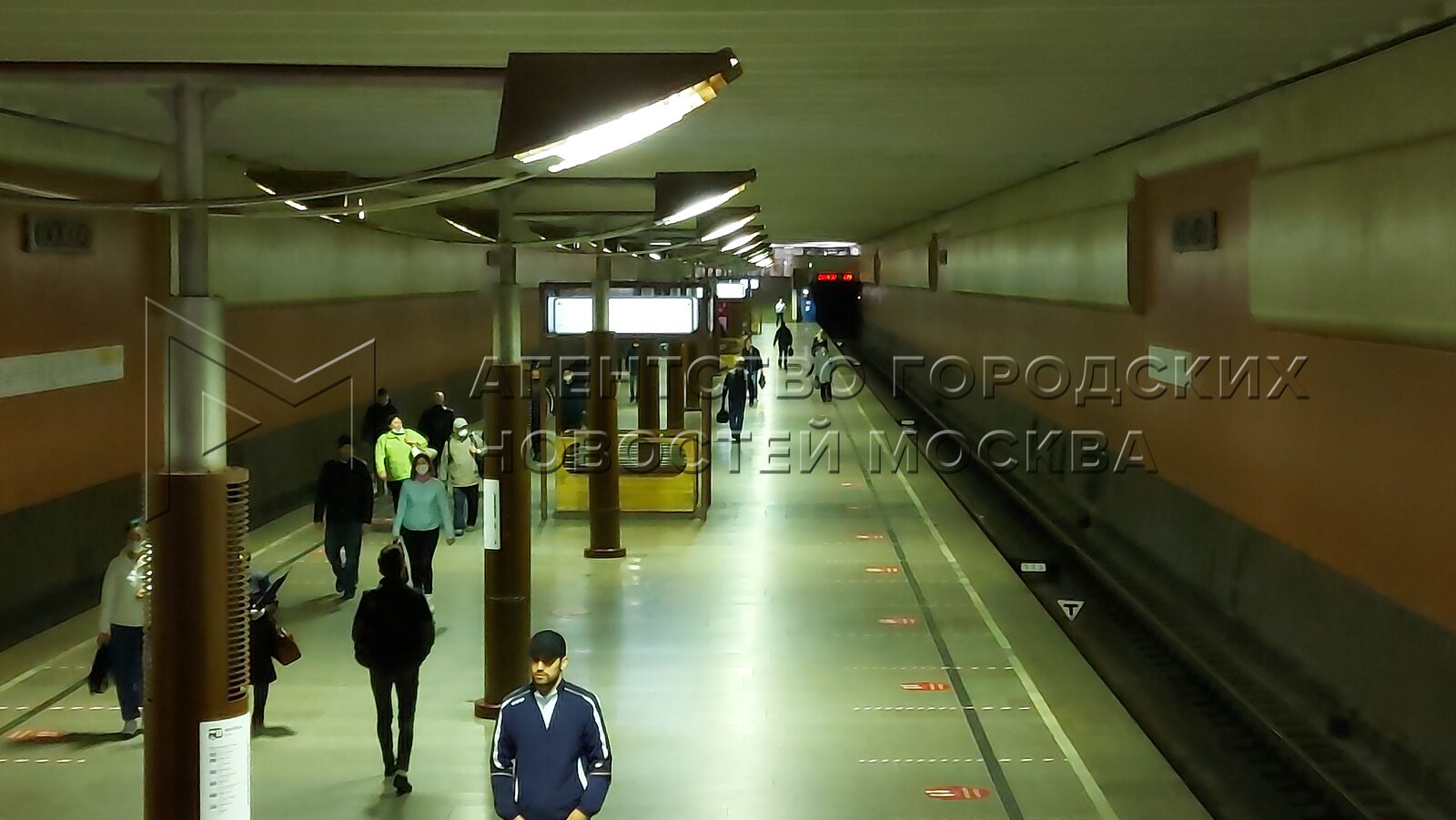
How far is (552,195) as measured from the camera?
18.5 metres

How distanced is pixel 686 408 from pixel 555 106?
2387 centimetres

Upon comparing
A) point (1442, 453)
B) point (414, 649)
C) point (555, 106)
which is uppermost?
point (555, 106)

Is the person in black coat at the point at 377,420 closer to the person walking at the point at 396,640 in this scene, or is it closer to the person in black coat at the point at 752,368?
the person walking at the point at 396,640

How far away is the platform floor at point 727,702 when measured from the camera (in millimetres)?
7715

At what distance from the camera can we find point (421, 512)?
11.8m

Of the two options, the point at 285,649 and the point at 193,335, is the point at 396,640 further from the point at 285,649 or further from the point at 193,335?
the point at 193,335

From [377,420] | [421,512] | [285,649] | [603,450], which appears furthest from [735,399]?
[285,649]

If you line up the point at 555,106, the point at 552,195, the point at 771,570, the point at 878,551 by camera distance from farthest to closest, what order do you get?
the point at 552,195
the point at 878,551
the point at 771,570
the point at 555,106

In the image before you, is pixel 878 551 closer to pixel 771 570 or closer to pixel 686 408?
pixel 771 570

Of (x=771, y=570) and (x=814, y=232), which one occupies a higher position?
(x=814, y=232)

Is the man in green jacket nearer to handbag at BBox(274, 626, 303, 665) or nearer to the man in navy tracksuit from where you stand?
handbag at BBox(274, 626, 303, 665)

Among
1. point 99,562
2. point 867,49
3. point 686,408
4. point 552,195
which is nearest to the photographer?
point 867,49

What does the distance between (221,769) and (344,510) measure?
24.7 ft

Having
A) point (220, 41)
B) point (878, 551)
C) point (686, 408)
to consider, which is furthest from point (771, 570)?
point (686, 408)
